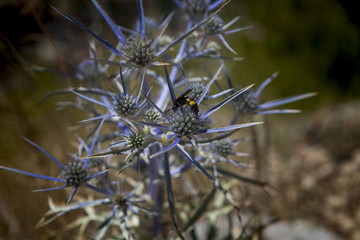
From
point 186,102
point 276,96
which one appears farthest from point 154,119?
point 276,96

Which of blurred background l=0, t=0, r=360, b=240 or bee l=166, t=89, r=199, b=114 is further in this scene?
blurred background l=0, t=0, r=360, b=240

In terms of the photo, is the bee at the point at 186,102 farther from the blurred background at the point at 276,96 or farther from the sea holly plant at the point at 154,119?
the blurred background at the point at 276,96

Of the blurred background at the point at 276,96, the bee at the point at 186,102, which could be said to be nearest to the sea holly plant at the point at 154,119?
the bee at the point at 186,102

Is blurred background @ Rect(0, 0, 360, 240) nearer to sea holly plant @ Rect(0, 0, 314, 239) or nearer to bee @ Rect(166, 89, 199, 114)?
sea holly plant @ Rect(0, 0, 314, 239)

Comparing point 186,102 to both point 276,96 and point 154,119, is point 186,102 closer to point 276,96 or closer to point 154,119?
point 154,119

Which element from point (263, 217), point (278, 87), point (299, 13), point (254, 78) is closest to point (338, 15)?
point (299, 13)

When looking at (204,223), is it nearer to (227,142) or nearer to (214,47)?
(227,142)

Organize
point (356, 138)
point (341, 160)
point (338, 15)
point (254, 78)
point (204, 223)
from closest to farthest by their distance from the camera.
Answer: point (204, 223) < point (341, 160) < point (356, 138) < point (254, 78) < point (338, 15)

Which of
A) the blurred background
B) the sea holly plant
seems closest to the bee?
the sea holly plant
